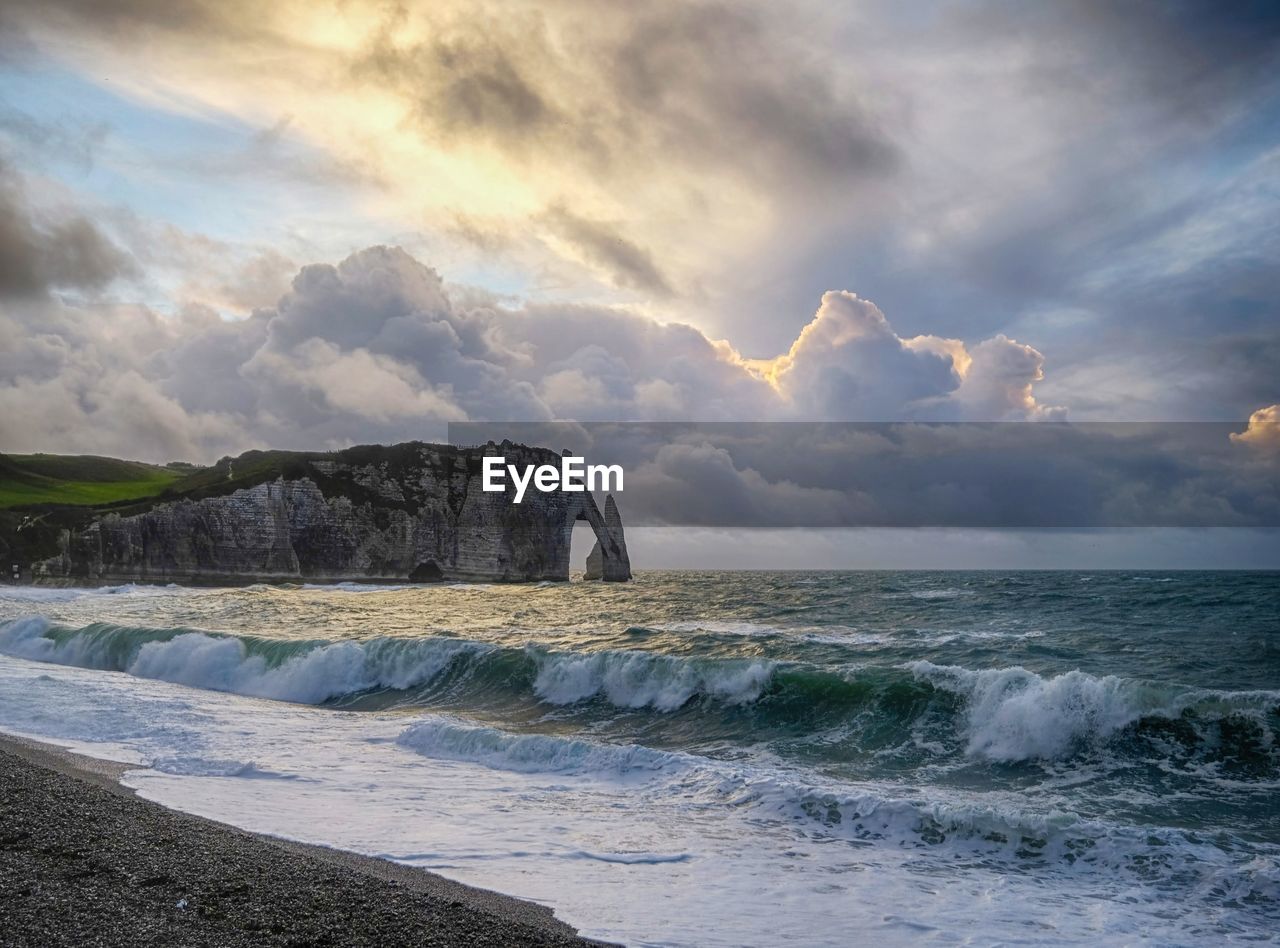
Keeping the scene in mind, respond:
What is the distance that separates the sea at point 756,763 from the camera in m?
9.15

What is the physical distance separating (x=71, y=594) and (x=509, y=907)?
69.4 meters

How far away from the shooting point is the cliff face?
80188 mm

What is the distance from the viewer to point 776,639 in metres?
27.0

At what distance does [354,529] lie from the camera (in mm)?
87688

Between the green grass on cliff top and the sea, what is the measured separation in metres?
75.5

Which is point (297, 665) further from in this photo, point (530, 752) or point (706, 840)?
point (706, 840)

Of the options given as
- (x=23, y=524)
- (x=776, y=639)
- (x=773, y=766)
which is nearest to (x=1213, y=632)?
(x=776, y=639)

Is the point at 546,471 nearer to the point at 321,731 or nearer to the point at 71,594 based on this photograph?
the point at 71,594

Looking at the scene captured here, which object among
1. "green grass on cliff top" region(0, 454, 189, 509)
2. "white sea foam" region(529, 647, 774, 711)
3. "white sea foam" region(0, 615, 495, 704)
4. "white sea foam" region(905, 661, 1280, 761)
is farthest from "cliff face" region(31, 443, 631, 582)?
"white sea foam" region(905, 661, 1280, 761)

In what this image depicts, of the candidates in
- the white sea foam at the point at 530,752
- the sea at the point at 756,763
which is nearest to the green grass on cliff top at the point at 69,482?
the sea at the point at 756,763

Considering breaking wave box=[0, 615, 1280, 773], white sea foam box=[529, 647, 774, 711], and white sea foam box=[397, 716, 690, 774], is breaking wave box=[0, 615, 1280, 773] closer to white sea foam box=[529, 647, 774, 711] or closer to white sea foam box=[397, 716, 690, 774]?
white sea foam box=[529, 647, 774, 711]

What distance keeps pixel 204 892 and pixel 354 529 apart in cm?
8384

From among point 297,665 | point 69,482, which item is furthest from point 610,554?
point 297,665

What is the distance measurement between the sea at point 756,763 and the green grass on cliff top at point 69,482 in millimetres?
75519
